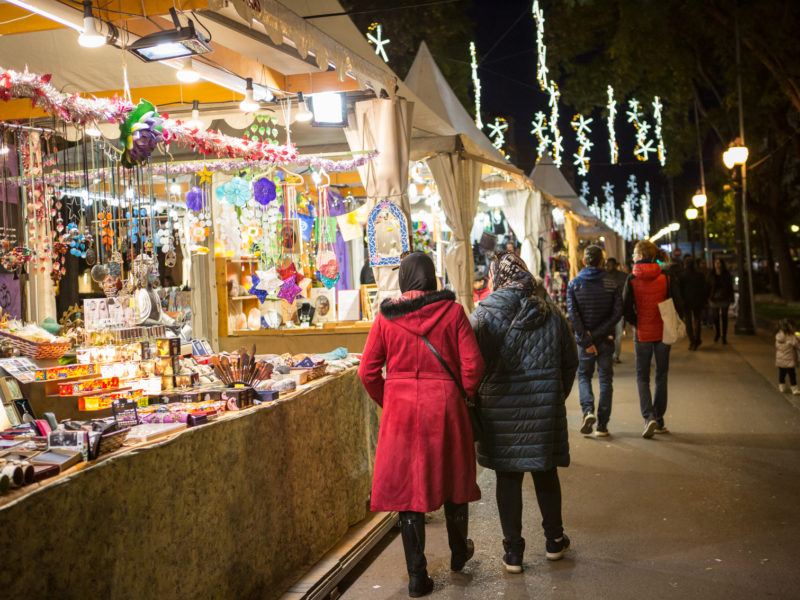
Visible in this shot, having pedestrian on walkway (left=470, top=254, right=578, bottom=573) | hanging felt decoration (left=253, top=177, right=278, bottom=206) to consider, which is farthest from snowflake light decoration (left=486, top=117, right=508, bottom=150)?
pedestrian on walkway (left=470, top=254, right=578, bottom=573)

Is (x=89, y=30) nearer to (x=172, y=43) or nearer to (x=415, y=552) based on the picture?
(x=172, y=43)

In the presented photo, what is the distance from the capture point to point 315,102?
22.8ft

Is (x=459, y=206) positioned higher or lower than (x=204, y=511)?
higher

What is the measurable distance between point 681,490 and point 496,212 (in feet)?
36.3

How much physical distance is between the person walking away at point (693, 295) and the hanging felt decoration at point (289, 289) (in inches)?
386

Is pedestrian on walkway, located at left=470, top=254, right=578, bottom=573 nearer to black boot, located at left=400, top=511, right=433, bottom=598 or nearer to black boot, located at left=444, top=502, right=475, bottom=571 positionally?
black boot, located at left=444, top=502, right=475, bottom=571

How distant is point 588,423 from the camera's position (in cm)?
829

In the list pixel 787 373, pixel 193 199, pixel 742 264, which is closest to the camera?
pixel 193 199

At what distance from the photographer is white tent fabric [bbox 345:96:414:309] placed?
7148 mm

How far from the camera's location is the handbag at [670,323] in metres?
7.91

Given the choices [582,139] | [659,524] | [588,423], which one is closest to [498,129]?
[582,139]

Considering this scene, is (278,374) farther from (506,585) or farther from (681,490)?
(681,490)

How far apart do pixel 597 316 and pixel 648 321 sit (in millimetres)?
524

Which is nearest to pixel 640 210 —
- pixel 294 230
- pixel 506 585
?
pixel 294 230
